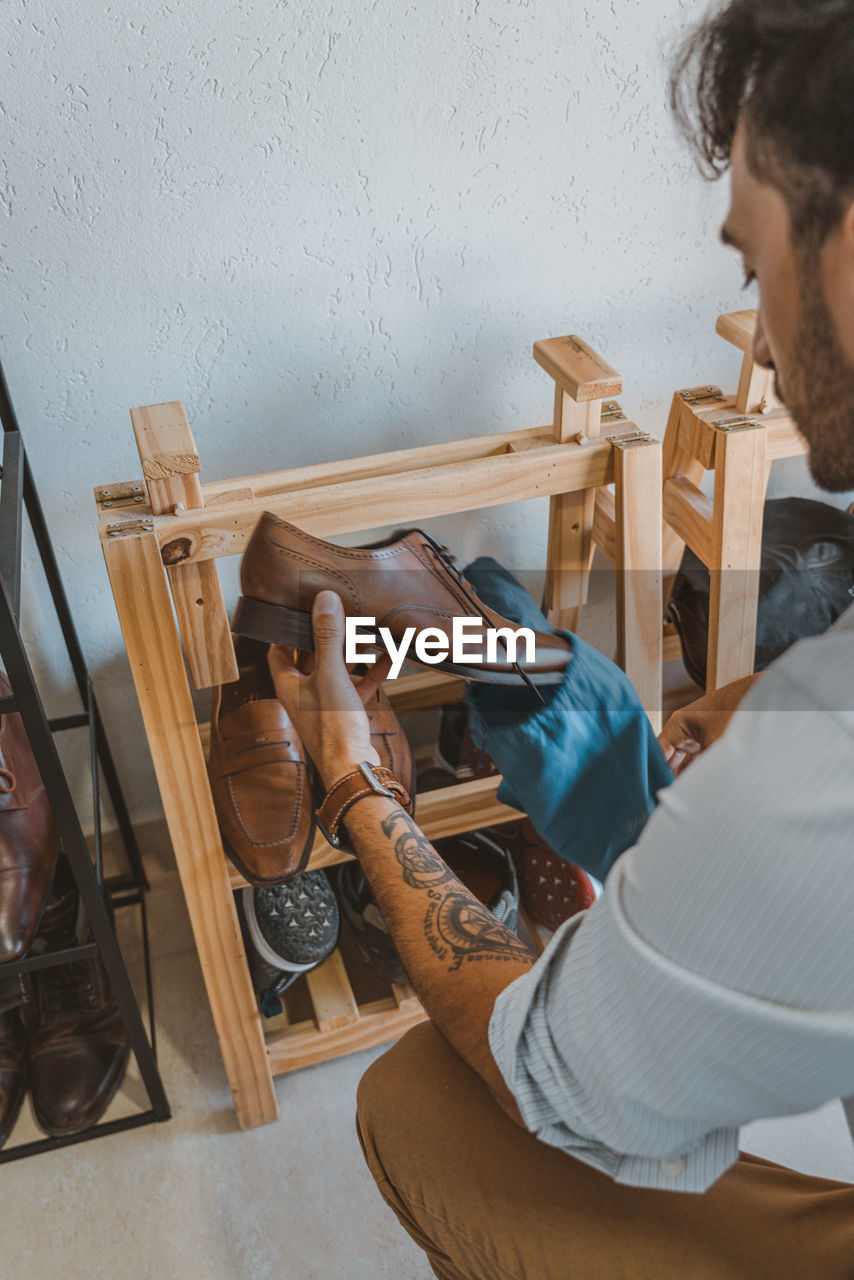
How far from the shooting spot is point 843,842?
0.45 metres

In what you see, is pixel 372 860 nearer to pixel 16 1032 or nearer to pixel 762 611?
pixel 762 611

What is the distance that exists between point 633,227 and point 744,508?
38 cm

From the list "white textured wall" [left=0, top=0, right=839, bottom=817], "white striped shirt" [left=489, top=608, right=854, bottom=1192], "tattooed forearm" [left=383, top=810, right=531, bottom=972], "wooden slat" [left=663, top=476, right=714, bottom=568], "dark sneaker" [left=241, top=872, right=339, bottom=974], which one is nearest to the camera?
"white striped shirt" [left=489, top=608, right=854, bottom=1192]

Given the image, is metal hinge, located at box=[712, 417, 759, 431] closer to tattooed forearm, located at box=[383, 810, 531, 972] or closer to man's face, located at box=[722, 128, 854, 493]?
man's face, located at box=[722, 128, 854, 493]

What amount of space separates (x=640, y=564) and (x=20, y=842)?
0.73 m

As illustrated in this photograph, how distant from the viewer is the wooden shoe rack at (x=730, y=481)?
1.03 meters

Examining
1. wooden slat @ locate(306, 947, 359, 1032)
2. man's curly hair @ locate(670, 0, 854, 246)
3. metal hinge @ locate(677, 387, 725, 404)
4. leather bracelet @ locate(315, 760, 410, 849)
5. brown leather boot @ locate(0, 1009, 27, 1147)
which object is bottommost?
brown leather boot @ locate(0, 1009, 27, 1147)

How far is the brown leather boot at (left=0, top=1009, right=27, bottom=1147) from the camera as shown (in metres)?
1.24

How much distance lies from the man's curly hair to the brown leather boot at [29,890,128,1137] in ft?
3.83

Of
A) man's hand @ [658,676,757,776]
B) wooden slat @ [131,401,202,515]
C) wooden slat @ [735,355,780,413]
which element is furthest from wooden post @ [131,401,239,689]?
wooden slat @ [735,355,780,413]

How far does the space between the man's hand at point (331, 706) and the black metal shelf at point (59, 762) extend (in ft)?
0.80

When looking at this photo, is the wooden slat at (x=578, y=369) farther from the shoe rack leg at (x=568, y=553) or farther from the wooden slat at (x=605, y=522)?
the wooden slat at (x=605, y=522)

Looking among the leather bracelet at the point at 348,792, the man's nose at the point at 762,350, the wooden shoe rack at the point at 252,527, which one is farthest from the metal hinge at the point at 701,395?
the leather bracelet at the point at 348,792

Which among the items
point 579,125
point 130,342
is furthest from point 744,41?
point 130,342
